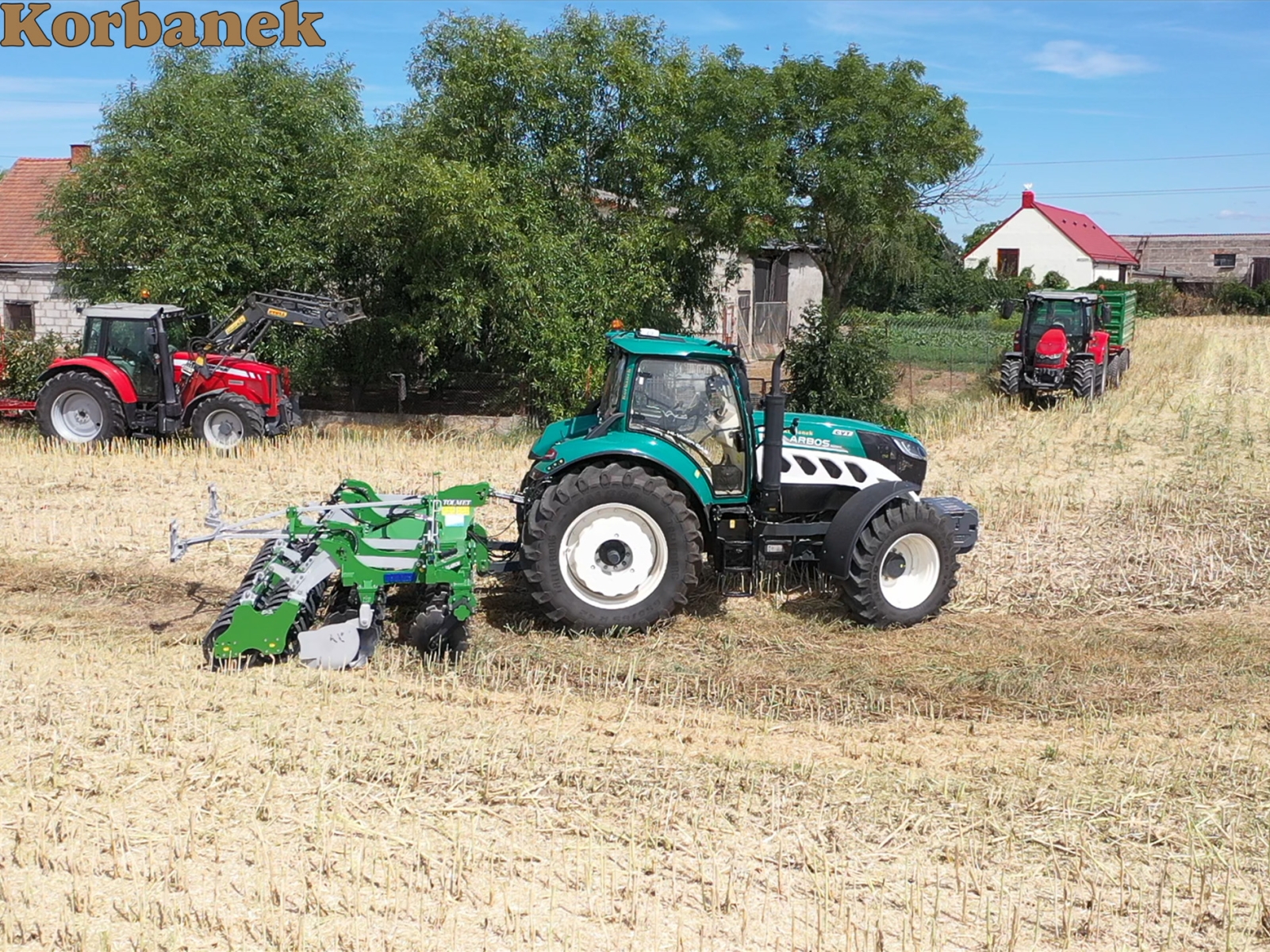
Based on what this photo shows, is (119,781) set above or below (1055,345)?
below

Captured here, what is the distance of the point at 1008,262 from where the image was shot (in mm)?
54250

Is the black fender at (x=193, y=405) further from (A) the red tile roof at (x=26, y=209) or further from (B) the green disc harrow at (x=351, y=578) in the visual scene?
(A) the red tile roof at (x=26, y=209)

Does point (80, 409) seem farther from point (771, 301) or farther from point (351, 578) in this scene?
A: point (771, 301)

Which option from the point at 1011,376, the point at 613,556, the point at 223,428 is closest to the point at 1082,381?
the point at 1011,376

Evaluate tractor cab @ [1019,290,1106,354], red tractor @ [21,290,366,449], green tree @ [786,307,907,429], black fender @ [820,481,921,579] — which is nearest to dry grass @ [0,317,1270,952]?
black fender @ [820,481,921,579]

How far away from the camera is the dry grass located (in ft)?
15.7

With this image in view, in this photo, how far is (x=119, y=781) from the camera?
5.79 meters

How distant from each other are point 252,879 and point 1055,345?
18926mm

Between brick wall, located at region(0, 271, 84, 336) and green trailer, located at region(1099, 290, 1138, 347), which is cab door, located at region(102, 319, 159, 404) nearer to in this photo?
brick wall, located at region(0, 271, 84, 336)

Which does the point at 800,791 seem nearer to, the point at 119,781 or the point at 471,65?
the point at 119,781

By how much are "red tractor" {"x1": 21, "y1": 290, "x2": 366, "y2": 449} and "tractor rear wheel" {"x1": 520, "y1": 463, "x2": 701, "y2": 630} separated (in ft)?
29.8

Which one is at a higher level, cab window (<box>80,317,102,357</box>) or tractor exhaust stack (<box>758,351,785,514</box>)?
cab window (<box>80,317,102,357</box>)

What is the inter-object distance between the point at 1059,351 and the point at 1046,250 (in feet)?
114

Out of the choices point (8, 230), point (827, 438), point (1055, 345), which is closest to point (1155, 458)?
point (1055, 345)
